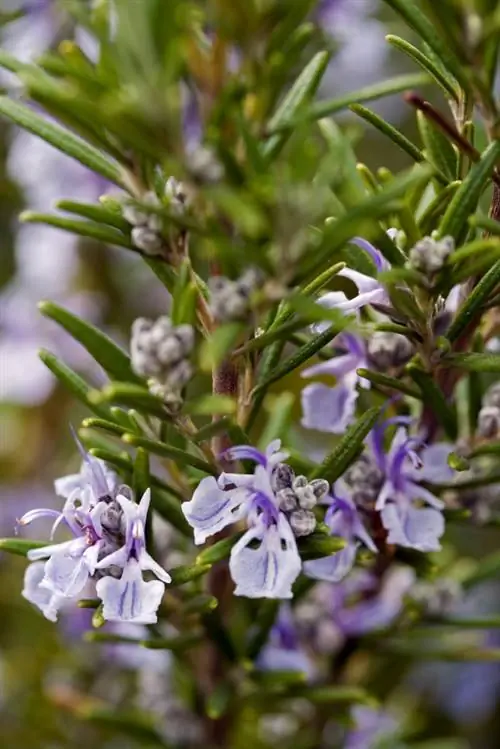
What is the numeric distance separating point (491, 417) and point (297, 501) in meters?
0.26

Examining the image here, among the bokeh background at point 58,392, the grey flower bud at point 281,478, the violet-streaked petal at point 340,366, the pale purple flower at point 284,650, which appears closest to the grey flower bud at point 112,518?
the grey flower bud at point 281,478

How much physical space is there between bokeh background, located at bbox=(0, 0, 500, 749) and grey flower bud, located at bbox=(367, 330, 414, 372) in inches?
24.8

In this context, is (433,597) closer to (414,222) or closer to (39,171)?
(414,222)

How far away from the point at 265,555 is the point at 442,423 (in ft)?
0.83

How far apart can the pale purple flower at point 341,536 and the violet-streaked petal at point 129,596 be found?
0.49ft

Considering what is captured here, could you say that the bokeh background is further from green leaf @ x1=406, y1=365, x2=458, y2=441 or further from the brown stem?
the brown stem

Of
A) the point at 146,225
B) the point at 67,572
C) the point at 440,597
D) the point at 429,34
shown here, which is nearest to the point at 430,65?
the point at 429,34

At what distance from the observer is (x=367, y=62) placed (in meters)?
1.81

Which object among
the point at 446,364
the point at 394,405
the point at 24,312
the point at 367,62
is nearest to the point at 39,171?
the point at 24,312

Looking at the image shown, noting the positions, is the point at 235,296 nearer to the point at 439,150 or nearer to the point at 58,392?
the point at 439,150

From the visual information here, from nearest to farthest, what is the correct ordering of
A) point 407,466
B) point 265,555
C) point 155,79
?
point 155,79, point 265,555, point 407,466

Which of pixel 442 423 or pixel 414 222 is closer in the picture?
pixel 414 222


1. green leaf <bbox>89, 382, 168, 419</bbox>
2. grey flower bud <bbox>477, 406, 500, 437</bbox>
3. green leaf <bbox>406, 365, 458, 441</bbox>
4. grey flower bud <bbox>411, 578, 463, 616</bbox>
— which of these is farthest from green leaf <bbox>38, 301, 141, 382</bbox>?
grey flower bud <bbox>411, 578, 463, 616</bbox>

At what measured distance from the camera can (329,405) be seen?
0.82m
